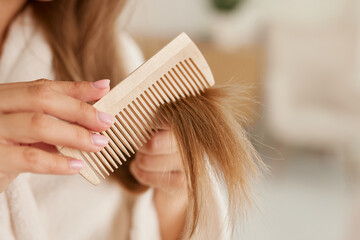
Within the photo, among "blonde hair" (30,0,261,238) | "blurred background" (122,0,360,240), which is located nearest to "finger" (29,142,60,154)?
"blonde hair" (30,0,261,238)

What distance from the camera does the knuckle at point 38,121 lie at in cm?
57

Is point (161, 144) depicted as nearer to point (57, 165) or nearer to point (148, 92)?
point (148, 92)

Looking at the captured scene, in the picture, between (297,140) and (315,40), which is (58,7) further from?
(315,40)

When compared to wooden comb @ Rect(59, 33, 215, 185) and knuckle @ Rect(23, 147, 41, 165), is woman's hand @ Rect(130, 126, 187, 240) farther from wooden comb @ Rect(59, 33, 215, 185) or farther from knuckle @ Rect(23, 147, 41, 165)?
knuckle @ Rect(23, 147, 41, 165)

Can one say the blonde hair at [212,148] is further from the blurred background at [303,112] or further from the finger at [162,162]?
the blurred background at [303,112]

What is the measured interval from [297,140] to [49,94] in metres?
2.83

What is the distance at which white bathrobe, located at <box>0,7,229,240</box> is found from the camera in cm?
86


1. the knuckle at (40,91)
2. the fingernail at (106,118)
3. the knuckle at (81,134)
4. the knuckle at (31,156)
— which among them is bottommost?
the knuckle at (31,156)

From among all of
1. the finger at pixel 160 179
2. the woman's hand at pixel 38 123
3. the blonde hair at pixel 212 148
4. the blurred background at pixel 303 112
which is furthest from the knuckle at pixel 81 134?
the blurred background at pixel 303 112

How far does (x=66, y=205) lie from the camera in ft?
3.07

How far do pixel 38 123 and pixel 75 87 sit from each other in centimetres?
7

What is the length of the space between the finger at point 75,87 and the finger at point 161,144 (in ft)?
0.54

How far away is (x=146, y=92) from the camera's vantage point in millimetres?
731

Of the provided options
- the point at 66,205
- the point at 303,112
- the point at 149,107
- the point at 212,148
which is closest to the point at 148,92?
the point at 149,107
